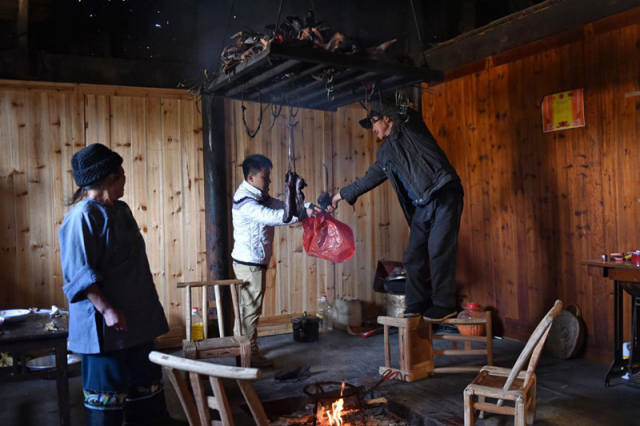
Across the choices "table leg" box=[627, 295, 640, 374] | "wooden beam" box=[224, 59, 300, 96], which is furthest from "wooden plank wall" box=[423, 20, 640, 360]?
"wooden beam" box=[224, 59, 300, 96]

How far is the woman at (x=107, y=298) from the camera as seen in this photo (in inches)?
102

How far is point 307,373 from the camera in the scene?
4617 mm

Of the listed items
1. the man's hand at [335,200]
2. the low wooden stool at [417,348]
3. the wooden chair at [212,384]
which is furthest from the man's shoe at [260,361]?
the wooden chair at [212,384]

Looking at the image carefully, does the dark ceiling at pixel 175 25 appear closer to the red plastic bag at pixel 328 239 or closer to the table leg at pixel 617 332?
the red plastic bag at pixel 328 239

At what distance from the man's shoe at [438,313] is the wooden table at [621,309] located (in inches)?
50.1

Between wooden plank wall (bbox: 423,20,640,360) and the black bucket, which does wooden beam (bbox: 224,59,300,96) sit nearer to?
the black bucket

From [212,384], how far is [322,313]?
4.60m

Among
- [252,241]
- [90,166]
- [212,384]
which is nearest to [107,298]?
[90,166]

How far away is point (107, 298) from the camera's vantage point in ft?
8.70

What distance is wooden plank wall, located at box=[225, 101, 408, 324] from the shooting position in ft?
19.8

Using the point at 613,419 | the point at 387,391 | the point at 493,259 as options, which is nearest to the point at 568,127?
the point at 493,259

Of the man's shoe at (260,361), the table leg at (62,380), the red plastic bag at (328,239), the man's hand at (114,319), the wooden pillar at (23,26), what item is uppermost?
the wooden pillar at (23,26)

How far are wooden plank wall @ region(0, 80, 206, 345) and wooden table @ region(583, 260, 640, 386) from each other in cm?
389

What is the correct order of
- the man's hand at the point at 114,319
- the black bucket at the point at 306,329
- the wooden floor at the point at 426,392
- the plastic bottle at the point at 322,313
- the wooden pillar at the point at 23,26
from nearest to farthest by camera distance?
1. the man's hand at the point at 114,319
2. the wooden floor at the point at 426,392
3. the wooden pillar at the point at 23,26
4. the black bucket at the point at 306,329
5. the plastic bottle at the point at 322,313
